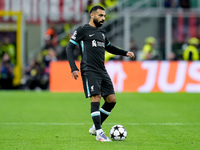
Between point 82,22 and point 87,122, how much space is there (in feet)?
43.0

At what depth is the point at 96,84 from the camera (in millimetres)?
7746

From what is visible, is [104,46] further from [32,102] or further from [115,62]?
[115,62]

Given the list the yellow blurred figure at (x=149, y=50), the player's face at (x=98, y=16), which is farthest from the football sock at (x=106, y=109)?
the yellow blurred figure at (x=149, y=50)

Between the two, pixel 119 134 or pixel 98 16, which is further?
pixel 98 16

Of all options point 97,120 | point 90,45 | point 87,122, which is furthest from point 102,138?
point 87,122

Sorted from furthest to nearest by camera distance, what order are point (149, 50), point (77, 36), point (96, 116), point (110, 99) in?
point (149, 50)
point (110, 99)
point (77, 36)
point (96, 116)

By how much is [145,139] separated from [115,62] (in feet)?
37.3

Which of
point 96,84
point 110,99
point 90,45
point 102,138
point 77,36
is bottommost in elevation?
point 102,138

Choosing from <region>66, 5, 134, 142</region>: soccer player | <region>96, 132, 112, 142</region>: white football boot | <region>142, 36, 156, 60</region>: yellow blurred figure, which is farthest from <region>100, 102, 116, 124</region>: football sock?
<region>142, 36, 156, 60</region>: yellow blurred figure

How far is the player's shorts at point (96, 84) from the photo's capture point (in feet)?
25.4

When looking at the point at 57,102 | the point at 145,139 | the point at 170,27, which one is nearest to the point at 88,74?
the point at 145,139

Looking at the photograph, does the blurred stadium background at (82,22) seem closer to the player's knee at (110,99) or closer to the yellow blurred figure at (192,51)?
the yellow blurred figure at (192,51)

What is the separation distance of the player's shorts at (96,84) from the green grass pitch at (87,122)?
2.40 ft

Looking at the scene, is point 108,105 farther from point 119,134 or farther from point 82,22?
point 82,22
